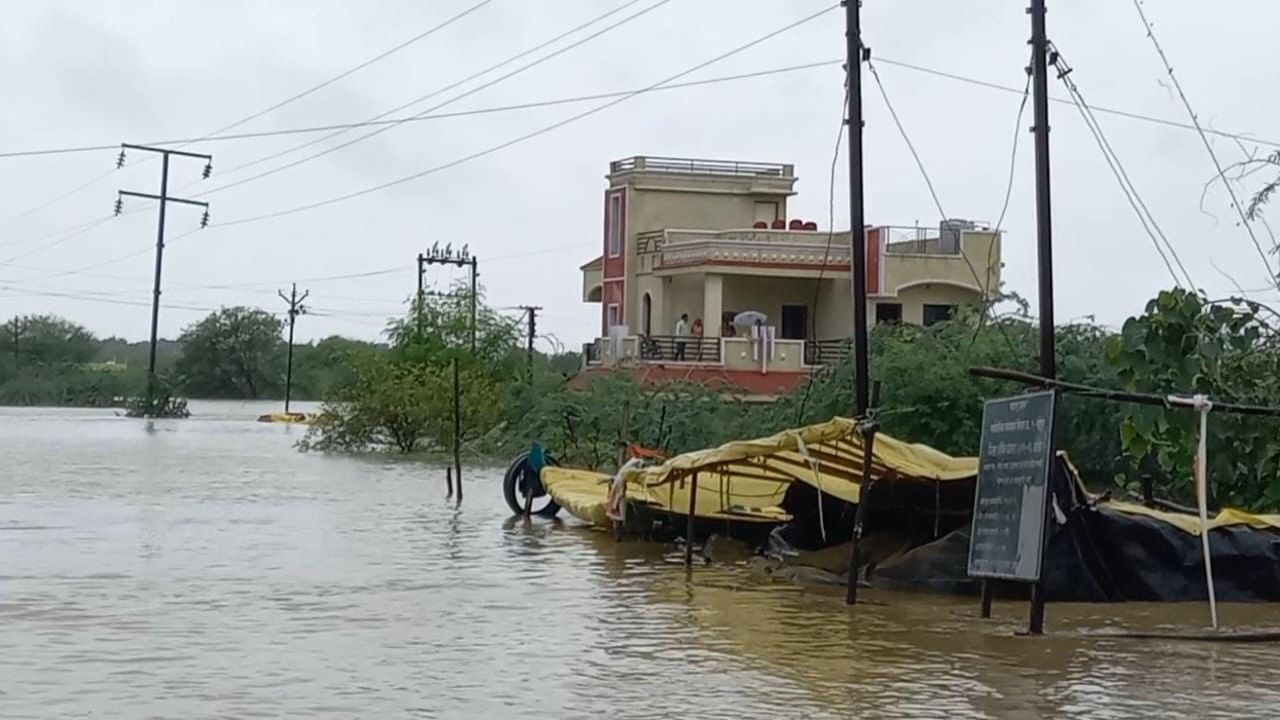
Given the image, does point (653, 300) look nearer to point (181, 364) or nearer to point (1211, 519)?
point (1211, 519)

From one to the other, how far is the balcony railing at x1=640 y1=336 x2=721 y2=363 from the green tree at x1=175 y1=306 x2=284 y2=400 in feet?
240

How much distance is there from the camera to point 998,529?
16.4 meters

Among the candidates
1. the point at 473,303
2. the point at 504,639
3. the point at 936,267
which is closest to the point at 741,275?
the point at 936,267

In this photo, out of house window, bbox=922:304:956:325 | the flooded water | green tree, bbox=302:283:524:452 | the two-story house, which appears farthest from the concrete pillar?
the flooded water

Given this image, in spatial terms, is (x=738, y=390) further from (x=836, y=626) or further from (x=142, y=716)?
(x=142, y=716)

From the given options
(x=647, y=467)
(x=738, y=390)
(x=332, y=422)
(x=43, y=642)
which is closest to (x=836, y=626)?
(x=43, y=642)

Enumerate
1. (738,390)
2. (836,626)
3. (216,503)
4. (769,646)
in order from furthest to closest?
(738,390), (216,503), (836,626), (769,646)

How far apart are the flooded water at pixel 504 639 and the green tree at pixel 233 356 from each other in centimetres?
9277

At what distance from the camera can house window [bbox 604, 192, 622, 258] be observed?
57.6 meters

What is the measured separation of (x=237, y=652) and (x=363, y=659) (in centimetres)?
105

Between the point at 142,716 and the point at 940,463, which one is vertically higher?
the point at 940,463

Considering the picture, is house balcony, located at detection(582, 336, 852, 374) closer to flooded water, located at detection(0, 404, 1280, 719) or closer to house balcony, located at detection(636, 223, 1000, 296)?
house balcony, located at detection(636, 223, 1000, 296)

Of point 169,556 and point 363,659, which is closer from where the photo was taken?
point 363,659

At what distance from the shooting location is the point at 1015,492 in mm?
16047
